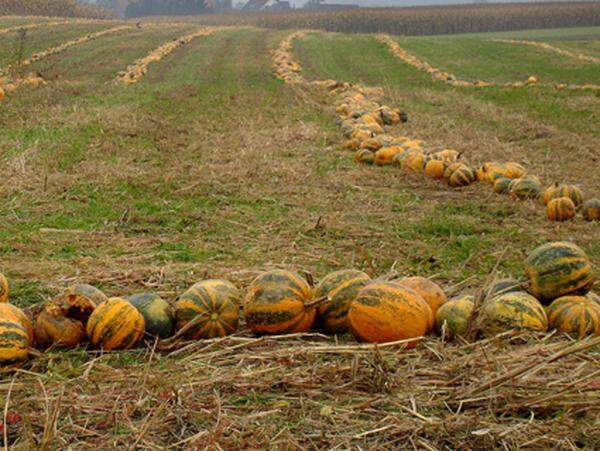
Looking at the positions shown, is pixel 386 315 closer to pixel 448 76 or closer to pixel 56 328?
pixel 56 328

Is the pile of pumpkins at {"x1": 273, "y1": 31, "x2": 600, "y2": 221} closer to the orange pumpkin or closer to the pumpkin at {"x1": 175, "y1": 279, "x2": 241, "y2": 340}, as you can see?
the orange pumpkin

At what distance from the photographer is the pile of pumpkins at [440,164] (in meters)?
7.66

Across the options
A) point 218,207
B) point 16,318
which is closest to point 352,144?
point 218,207

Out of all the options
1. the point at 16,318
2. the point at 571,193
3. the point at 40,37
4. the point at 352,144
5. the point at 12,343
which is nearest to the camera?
the point at 12,343

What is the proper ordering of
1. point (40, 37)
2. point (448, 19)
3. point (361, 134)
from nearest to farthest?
point (361, 134) < point (40, 37) < point (448, 19)

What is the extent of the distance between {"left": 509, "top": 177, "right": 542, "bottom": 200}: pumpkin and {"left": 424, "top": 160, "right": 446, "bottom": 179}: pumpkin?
1.26m

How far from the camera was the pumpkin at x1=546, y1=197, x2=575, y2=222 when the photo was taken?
7.53m

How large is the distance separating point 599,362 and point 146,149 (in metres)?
9.12

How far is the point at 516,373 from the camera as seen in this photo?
309cm

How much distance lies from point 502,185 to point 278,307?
18.2 ft

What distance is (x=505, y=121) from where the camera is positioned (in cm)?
1509

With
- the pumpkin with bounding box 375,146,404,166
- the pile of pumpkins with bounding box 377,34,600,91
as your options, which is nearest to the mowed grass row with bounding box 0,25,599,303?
the pumpkin with bounding box 375,146,404,166

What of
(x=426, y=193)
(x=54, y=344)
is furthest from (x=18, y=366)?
(x=426, y=193)

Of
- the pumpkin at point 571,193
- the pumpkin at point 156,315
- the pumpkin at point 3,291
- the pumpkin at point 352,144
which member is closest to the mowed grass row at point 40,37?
the pumpkin at point 352,144
